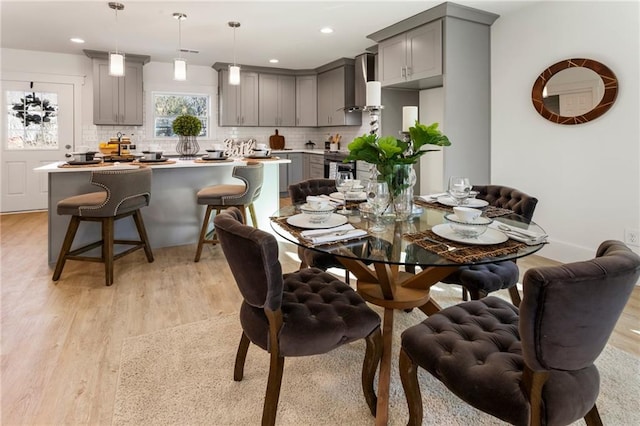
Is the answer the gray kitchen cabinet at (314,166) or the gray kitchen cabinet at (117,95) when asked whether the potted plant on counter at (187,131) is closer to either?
the gray kitchen cabinet at (117,95)

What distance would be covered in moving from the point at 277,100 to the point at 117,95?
262 centimetres

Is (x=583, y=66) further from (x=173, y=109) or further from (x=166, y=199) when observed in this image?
(x=173, y=109)

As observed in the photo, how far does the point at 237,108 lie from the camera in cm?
685

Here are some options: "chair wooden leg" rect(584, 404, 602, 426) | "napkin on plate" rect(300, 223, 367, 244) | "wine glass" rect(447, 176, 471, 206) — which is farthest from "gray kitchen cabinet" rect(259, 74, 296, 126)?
"chair wooden leg" rect(584, 404, 602, 426)

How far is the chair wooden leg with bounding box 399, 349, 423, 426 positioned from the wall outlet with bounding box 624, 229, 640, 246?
2.88 m

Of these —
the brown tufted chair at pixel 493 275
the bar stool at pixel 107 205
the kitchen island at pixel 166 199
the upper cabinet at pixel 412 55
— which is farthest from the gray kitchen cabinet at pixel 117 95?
the brown tufted chair at pixel 493 275

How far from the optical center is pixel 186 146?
441 cm

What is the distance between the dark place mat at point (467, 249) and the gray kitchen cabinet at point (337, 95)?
514 cm

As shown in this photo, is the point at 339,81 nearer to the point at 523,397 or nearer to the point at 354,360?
the point at 354,360

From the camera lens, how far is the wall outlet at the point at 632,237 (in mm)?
3151

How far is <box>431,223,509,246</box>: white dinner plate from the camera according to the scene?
1509 mm

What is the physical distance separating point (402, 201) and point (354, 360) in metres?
0.86

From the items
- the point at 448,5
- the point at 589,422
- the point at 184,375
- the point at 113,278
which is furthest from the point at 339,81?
the point at 589,422

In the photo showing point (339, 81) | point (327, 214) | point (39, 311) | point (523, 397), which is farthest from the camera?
point (339, 81)
